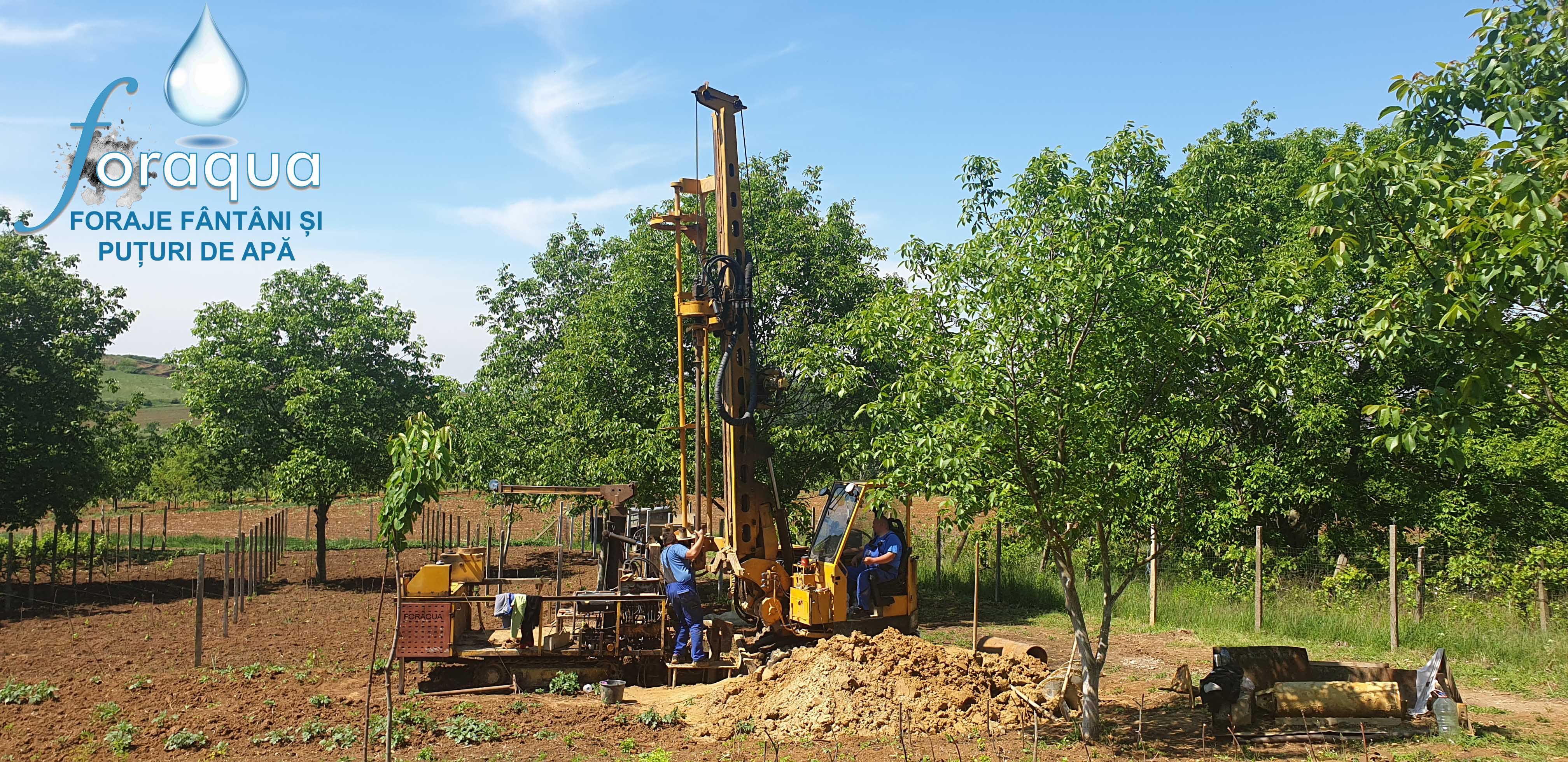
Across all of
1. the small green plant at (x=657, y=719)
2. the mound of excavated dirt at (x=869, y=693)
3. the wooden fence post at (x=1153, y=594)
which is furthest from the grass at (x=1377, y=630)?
the small green plant at (x=657, y=719)

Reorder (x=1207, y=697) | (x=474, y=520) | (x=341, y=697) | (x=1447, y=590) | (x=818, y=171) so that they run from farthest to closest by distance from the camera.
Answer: (x=474, y=520) < (x=818, y=171) < (x=1447, y=590) < (x=341, y=697) < (x=1207, y=697)

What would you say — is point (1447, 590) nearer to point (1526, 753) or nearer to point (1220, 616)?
point (1220, 616)

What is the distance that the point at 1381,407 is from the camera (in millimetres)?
6328

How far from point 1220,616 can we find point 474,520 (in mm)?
32933

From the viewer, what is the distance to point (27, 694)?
1130cm

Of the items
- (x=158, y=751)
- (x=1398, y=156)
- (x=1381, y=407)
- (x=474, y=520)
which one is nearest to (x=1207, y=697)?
(x=1381, y=407)

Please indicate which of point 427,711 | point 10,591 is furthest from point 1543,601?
point 10,591

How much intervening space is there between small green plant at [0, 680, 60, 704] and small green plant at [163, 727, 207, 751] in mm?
2932

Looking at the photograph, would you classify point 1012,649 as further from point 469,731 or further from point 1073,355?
point 469,731

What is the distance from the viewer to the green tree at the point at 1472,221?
19.7ft

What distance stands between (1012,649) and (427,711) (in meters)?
6.74

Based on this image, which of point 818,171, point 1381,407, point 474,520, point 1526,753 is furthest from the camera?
point 474,520

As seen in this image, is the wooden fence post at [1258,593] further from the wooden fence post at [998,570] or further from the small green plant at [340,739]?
the small green plant at [340,739]

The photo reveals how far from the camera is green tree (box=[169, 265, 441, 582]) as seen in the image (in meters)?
21.8
